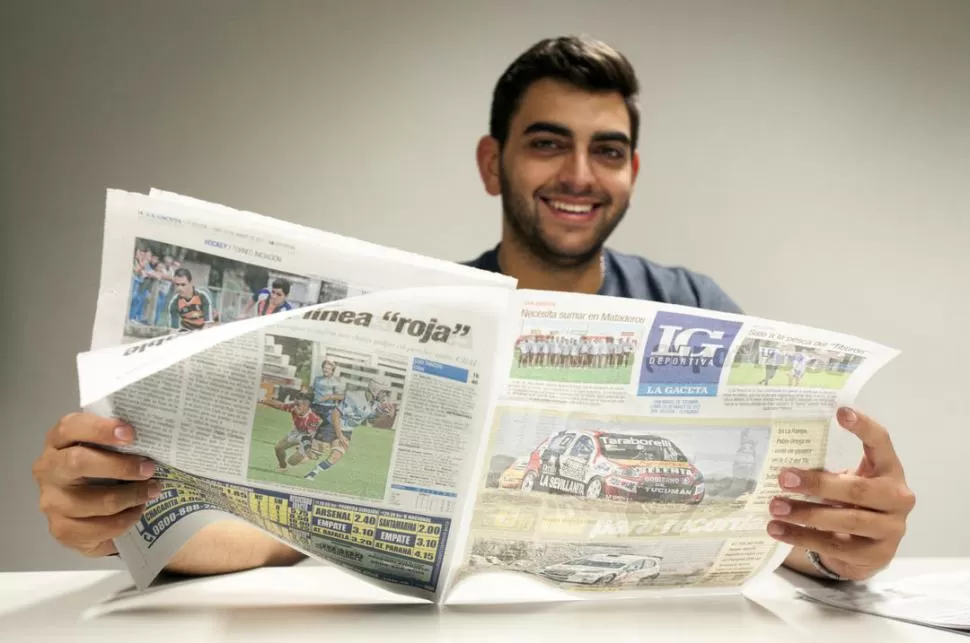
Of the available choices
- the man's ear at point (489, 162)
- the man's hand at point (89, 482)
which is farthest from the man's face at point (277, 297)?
the man's ear at point (489, 162)

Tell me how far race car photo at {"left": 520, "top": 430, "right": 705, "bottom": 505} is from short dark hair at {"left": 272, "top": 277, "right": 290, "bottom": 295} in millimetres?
199

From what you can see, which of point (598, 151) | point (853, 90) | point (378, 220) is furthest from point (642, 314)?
point (853, 90)

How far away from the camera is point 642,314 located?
19.4 inches

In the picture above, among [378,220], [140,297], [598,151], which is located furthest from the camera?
[378,220]

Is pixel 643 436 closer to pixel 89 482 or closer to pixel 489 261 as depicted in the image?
pixel 89 482

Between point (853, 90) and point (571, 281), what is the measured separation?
31.5 inches

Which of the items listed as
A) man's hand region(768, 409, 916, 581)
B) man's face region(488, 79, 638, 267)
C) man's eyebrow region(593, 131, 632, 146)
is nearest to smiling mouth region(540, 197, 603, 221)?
man's face region(488, 79, 638, 267)

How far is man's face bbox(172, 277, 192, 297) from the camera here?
1.50ft

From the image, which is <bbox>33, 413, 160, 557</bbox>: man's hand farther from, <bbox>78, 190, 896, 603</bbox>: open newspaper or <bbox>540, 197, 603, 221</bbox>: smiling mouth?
<bbox>540, 197, 603, 221</bbox>: smiling mouth

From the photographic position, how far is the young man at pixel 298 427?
0.48m

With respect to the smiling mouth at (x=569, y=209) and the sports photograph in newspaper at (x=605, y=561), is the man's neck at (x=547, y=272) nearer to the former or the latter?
the smiling mouth at (x=569, y=209)

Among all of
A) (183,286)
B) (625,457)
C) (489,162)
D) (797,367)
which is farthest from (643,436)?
(489,162)

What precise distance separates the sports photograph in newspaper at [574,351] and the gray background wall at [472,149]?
982 mm

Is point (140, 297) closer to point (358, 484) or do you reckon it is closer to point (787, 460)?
point (358, 484)
